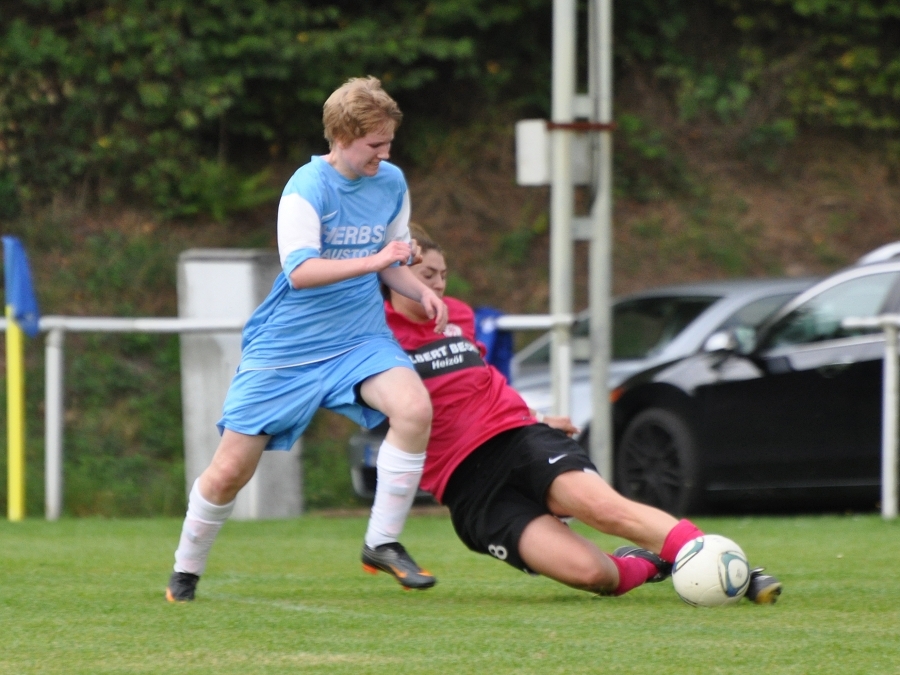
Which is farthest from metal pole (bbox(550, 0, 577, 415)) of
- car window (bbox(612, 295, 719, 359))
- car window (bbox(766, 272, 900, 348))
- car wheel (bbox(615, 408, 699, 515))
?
car window (bbox(612, 295, 719, 359))

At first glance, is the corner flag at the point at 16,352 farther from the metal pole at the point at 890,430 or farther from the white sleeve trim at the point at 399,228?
the metal pole at the point at 890,430

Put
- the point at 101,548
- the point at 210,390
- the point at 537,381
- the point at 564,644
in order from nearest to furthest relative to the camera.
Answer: the point at 564,644, the point at 101,548, the point at 210,390, the point at 537,381

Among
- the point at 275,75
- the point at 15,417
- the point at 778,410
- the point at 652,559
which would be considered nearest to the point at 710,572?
the point at 652,559

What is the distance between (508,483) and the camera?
5594 mm

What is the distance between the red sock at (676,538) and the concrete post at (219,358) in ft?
14.6

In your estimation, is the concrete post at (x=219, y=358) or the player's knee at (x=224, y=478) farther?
the concrete post at (x=219, y=358)

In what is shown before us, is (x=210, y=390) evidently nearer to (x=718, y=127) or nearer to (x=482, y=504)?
(x=482, y=504)

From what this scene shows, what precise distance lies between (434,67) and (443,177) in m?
1.23

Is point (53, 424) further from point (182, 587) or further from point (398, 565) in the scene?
point (398, 565)

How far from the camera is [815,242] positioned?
17.9 m

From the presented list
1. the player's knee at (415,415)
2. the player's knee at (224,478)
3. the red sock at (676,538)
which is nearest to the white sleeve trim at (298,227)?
the player's knee at (415,415)

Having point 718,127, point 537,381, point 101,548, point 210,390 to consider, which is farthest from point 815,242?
point 101,548

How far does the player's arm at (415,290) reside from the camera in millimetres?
5391

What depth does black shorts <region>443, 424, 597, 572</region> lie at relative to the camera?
5484 mm
